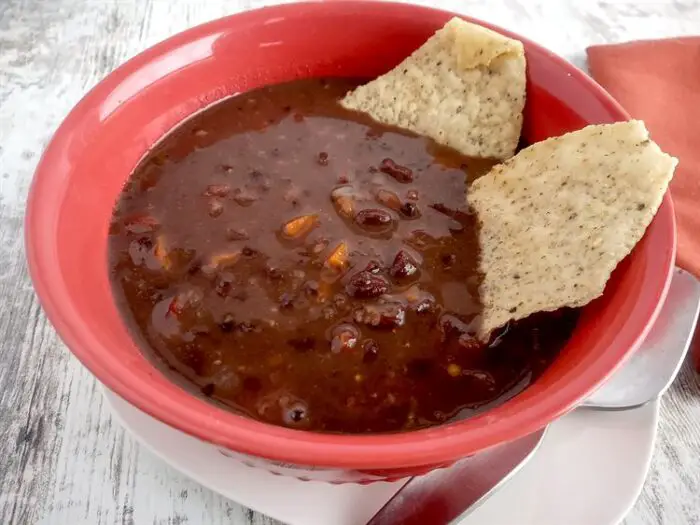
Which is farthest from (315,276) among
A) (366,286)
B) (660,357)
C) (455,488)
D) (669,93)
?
(669,93)

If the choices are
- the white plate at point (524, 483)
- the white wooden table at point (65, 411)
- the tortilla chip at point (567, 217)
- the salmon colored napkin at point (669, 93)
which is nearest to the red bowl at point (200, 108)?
the tortilla chip at point (567, 217)

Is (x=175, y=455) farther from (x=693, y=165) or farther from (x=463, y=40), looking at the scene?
(x=693, y=165)

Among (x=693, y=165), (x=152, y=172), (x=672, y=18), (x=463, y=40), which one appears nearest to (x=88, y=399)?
(x=152, y=172)

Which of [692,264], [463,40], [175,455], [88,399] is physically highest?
[463,40]

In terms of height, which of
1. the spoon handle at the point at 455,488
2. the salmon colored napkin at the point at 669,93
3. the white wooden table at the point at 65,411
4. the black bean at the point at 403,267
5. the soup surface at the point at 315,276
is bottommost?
the white wooden table at the point at 65,411

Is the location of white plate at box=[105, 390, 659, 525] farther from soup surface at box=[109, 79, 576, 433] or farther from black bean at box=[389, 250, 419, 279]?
black bean at box=[389, 250, 419, 279]

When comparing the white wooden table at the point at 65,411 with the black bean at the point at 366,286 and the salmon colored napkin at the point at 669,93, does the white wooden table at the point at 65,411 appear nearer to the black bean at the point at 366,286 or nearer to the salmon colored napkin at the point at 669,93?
the salmon colored napkin at the point at 669,93
